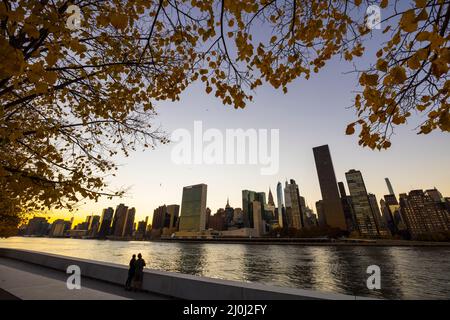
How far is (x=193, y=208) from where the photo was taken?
17150 centimetres

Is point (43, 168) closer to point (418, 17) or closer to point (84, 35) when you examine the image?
point (84, 35)

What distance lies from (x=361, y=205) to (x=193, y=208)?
127107mm

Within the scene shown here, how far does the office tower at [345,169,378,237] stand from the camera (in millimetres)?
168375

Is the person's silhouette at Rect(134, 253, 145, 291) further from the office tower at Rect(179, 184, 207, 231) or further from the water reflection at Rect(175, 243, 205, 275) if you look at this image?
the office tower at Rect(179, 184, 207, 231)

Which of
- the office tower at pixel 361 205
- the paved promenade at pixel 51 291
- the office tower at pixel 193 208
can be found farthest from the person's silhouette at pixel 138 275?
the office tower at pixel 361 205

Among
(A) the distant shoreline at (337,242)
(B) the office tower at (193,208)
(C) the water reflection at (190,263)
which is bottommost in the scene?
(C) the water reflection at (190,263)

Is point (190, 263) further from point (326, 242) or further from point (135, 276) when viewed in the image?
point (326, 242)

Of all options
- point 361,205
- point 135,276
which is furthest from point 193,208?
point 135,276

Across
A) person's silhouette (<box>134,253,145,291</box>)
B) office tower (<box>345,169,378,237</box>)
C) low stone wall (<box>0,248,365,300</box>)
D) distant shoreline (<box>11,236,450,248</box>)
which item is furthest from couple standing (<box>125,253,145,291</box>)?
office tower (<box>345,169,378,237</box>)

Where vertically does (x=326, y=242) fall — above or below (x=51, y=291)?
above

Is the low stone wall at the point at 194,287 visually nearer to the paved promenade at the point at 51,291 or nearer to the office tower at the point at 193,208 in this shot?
the paved promenade at the point at 51,291

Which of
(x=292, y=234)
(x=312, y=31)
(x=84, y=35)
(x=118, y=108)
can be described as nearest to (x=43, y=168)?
(x=118, y=108)

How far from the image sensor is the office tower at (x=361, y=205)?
168375mm

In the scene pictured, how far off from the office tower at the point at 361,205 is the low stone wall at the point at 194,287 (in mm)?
194514
